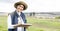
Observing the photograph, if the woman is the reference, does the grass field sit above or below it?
below

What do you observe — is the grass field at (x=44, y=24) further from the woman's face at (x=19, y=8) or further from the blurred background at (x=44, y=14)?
the woman's face at (x=19, y=8)

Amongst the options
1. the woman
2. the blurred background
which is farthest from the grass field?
the woman

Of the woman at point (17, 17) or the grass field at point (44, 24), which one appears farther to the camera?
the grass field at point (44, 24)

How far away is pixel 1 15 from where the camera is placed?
67.1 inches

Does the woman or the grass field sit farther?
the grass field

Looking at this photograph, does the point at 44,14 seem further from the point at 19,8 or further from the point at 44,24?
the point at 19,8

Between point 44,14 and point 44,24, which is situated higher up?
point 44,14

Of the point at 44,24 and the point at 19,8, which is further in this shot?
the point at 44,24

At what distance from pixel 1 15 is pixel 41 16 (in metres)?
0.52

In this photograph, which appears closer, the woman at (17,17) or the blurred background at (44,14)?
the woman at (17,17)

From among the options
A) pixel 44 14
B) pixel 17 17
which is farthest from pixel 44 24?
pixel 17 17

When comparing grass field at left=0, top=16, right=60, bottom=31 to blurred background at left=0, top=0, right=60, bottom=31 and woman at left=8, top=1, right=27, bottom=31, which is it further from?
woman at left=8, top=1, right=27, bottom=31

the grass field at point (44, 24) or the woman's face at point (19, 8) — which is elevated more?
the woman's face at point (19, 8)

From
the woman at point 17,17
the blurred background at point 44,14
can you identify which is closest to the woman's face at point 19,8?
the woman at point 17,17
